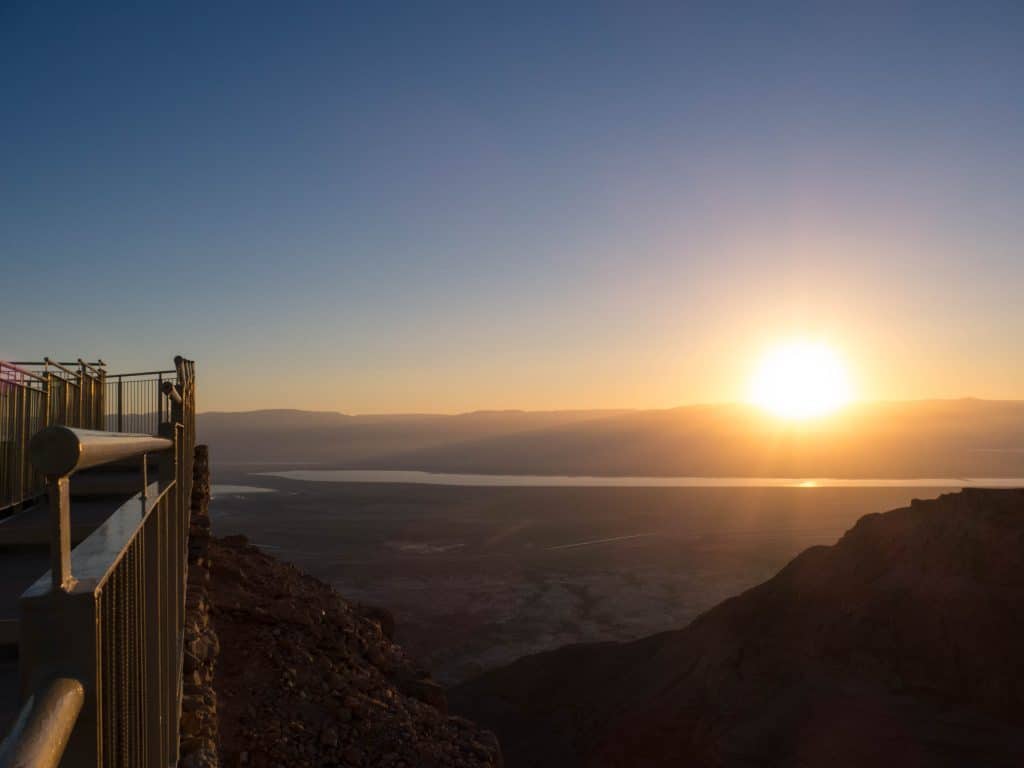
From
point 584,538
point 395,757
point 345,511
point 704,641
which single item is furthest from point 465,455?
point 395,757

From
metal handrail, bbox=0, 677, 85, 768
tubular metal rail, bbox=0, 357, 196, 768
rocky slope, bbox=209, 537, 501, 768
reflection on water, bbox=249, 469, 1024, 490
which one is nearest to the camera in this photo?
metal handrail, bbox=0, 677, 85, 768

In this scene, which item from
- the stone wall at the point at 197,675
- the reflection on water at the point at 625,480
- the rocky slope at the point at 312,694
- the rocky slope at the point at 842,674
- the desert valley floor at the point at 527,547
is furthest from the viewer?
the reflection on water at the point at 625,480

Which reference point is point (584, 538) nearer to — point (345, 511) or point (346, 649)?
point (345, 511)

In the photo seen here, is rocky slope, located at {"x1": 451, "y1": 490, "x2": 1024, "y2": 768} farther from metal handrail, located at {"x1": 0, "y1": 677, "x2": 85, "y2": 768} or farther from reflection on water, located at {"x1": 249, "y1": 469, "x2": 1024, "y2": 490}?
reflection on water, located at {"x1": 249, "y1": 469, "x2": 1024, "y2": 490}

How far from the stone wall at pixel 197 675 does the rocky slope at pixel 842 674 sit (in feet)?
32.0

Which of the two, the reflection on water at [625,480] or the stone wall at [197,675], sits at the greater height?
the stone wall at [197,675]

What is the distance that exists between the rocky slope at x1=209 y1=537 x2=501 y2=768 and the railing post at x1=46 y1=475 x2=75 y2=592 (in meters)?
7.32

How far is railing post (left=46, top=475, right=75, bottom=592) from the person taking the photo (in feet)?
4.57

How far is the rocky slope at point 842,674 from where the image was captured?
13781 millimetres

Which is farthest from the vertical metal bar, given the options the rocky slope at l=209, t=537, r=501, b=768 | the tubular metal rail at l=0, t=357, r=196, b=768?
the tubular metal rail at l=0, t=357, r=196, b=768

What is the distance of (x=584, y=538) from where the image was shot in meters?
54.8

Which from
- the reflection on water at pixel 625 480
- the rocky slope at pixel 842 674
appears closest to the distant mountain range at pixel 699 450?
the reflection on water at pixel 625 480

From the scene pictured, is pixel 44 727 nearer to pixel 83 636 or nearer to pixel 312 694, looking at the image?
pixel 83 636

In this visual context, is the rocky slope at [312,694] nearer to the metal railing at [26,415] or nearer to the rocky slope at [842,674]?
the metal railing at [26,415]
